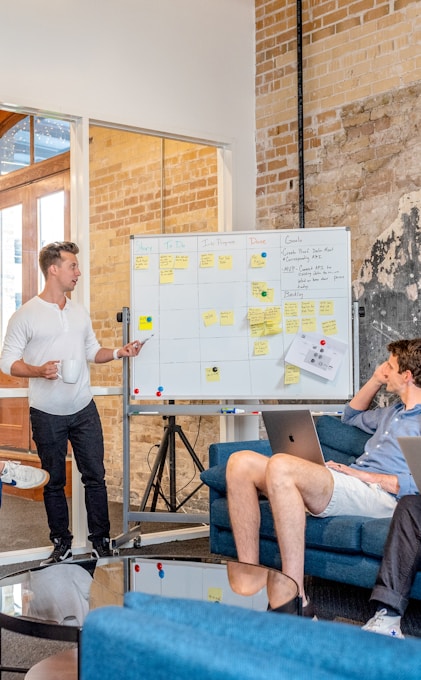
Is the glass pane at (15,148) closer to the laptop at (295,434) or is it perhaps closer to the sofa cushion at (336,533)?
the laptop at (295,434)

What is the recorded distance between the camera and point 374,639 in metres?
0.99

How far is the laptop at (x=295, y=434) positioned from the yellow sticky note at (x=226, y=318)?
50.9 inches

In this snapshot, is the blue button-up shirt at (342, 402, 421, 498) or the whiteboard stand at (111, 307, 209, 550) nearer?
the blue button-up shirt at (342, 402, 421, 498)

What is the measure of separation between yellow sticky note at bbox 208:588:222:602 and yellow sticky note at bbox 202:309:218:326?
2.70m

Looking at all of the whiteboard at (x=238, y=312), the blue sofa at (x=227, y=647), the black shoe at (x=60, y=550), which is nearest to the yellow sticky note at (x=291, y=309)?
the whiteboard at (x=238, y=312)

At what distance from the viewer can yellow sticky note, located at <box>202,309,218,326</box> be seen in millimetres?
5230

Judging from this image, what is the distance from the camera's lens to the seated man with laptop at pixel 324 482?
11.7ft

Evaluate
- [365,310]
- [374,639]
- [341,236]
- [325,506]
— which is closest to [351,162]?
[341,236]

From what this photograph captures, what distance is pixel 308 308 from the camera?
5156 millimetres

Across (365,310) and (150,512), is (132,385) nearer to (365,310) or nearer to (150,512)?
(150,512)

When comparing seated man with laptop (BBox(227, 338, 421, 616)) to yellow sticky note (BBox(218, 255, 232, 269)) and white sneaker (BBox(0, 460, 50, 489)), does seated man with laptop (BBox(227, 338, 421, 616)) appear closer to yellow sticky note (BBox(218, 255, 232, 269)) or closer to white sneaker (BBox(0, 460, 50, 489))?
white sneaker (BBox(0, 460, 50, 489))

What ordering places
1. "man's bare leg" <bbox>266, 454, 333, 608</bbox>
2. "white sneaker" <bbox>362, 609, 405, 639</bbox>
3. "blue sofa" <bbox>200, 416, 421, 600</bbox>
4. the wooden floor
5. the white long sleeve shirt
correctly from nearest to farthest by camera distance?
the wooden floor
"white sneaker" <bbox>362, 609, 405, 639</bbox>
"man's bare leg" <bbox>266, 454, 333, 608</bbox>
"blue sofa" <bbox>200, 416, 421, 600</bbox>
the white long sleeve shirt

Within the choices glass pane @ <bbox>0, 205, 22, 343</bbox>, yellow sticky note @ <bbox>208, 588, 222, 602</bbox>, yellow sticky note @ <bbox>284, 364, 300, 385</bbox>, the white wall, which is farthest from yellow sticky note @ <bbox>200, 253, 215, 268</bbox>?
yellow sticky note @ <bbox>208, 588, 222, 602</bbox>

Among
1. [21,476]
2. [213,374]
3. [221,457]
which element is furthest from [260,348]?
[21,476]
